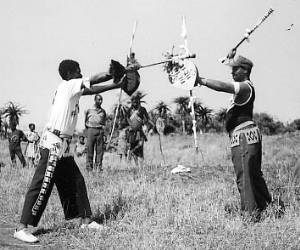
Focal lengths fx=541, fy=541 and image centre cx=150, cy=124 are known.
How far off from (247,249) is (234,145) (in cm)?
174

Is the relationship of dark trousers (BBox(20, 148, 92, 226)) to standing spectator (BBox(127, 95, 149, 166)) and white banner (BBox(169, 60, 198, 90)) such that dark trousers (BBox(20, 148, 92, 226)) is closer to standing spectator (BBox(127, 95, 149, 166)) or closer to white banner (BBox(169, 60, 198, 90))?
white banner (BBox(169, 60, 198, 90))

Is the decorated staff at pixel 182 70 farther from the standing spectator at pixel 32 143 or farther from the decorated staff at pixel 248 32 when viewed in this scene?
the standing spectator at pixel 32 143

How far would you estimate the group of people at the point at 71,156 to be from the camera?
614 centimetres

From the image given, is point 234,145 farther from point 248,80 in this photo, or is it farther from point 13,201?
point 13,201

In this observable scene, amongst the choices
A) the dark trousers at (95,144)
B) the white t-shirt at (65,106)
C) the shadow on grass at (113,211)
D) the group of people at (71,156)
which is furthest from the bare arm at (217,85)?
the dark trousers at (95,144)

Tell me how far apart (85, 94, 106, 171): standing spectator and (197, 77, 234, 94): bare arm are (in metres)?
6.98

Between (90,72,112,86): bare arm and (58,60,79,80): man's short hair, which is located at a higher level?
(58,60,79,80): man's short hair

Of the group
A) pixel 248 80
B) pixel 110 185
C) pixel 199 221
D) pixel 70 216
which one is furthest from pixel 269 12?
pixel 110 185

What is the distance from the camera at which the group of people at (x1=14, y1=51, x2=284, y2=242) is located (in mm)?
6141

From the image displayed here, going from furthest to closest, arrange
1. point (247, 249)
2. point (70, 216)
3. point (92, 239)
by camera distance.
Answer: point (70, 216)
point (92, 239)
point (247, 249)

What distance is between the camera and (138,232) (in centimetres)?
593

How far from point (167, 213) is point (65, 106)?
181cm

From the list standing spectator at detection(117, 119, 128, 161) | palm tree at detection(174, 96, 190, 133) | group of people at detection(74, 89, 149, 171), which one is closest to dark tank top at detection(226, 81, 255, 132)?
group of people at detection(74, 89, 149, 171)

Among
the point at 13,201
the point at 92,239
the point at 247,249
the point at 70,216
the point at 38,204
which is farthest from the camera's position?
the point at 13,201
